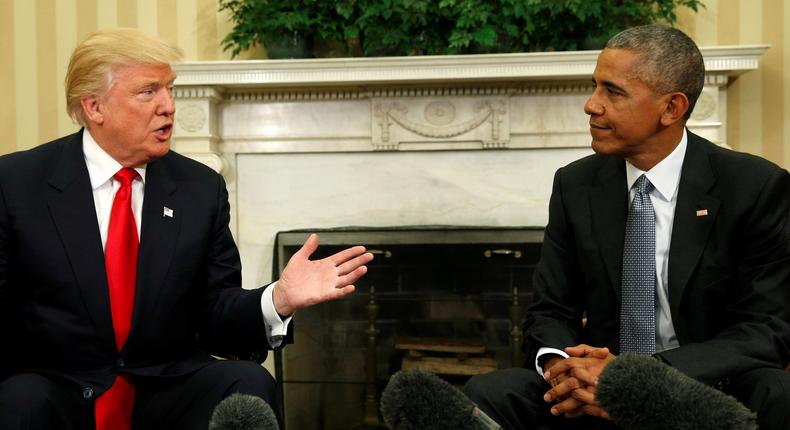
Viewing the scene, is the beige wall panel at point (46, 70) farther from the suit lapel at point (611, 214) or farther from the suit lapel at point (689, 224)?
the suit lapel at point (689, 224)

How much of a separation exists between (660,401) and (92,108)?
1.60 metres

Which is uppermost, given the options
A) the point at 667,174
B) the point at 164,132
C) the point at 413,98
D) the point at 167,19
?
the point at 167,19

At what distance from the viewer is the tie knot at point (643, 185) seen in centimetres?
185

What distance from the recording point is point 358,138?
3.49 meters

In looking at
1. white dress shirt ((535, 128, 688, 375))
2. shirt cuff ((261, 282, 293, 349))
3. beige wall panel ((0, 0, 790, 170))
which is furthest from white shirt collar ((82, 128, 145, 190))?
beige wall panel ((0, 0, 790, 170))

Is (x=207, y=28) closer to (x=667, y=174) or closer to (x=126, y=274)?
(x=126, y=274)

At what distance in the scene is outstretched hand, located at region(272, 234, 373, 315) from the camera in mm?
1682

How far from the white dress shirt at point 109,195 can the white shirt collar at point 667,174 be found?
0.86 meters

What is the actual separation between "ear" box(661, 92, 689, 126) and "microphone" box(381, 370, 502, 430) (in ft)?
4.25

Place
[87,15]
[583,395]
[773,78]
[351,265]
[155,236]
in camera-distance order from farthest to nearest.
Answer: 1. [87,15]
2. [773,78]
3. [155,236]
4. [351,265]
5. [583,395]

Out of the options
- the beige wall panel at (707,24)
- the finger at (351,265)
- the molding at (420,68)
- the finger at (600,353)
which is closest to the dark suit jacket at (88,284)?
the finger at (351,265)

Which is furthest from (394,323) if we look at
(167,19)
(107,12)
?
(107,12)

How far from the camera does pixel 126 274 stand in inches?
70.4

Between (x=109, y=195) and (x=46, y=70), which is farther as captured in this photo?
(x=46, y=70)
